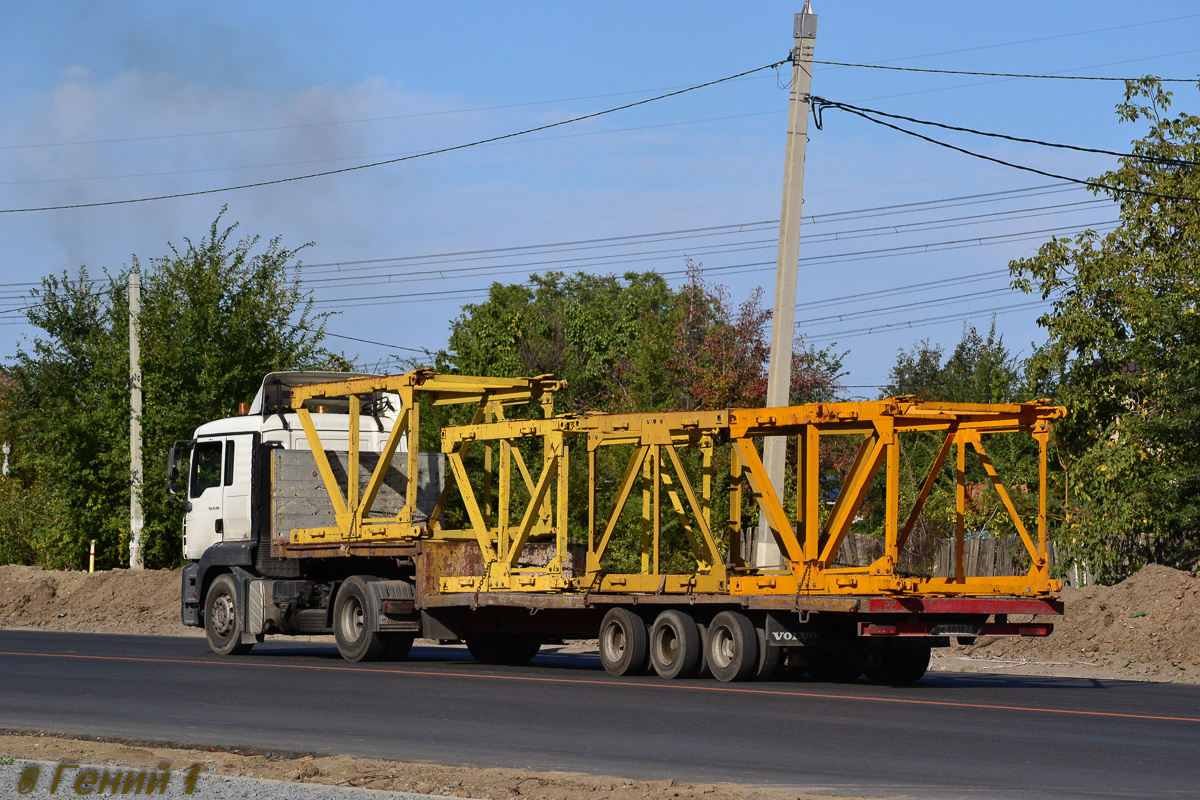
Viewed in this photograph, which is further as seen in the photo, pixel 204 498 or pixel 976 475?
pixel 976 475

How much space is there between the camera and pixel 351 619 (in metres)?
20.5

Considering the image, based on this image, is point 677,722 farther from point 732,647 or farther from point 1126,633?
point 1126,633

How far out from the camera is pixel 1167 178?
90.5ft

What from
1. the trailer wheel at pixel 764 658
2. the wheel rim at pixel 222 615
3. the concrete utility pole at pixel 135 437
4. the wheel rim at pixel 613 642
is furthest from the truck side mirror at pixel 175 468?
the concrete utility pole at pixel 135 437

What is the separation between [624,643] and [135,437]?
21.8 metres

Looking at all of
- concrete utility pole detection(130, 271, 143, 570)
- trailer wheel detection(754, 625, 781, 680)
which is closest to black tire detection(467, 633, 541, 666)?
trailer wheel detection(754, 625, 781, 680)

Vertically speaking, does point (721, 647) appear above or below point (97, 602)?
above

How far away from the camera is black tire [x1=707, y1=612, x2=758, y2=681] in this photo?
16.4m

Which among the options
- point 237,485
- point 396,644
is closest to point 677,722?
point 396,644

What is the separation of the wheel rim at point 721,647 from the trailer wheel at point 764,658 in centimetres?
31

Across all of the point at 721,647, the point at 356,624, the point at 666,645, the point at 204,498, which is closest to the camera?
the point at 721,647

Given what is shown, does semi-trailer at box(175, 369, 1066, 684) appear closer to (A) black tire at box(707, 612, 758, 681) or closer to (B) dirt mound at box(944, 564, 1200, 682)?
(A) black tire at box(707, 612, 758, 681)

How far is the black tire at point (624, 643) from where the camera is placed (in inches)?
685

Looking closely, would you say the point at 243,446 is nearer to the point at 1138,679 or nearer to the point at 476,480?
the point at 476,480
